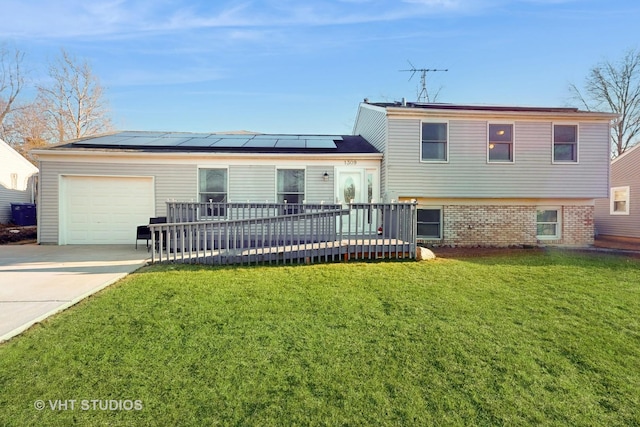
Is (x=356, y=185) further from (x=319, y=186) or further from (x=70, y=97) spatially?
(x=70, y=97)

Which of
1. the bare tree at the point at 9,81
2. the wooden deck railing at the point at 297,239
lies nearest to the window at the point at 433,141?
the wooden deck railing at the point at 297,239

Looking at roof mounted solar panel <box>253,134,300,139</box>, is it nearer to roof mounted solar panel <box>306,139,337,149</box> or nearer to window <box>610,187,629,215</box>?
roof mounted solar panel <box>306,139,337,149</box>

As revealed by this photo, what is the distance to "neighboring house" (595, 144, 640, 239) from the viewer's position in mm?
13422

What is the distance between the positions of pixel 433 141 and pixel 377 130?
6.68 ft

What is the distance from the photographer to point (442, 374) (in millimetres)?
2871

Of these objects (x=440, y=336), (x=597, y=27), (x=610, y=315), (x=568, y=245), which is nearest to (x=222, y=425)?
(x=440, y=336)

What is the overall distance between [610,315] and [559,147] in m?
8.12

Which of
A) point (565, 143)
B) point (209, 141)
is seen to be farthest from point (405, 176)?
point (209, 141)

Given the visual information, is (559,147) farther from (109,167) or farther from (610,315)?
(109,167)

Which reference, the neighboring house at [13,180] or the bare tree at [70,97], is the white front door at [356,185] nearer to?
the neighboring house at [13,180]

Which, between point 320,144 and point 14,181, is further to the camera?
point 14,181

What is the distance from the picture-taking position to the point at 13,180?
17734 mm

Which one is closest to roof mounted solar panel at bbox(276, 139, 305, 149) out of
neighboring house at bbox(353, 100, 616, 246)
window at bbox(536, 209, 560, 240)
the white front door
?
the white front door

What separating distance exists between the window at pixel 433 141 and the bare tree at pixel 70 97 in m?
25.7
